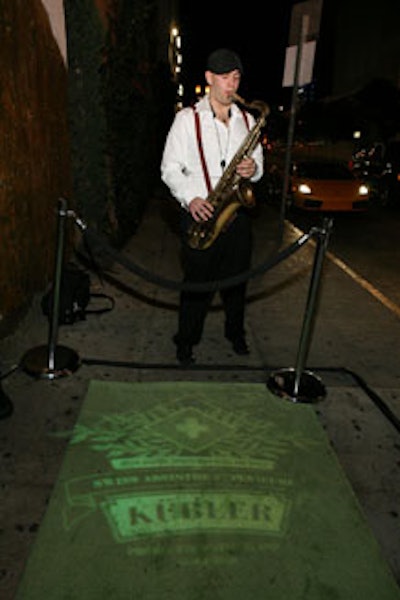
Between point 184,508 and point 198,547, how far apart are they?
0.24 metres

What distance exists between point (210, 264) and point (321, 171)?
9.57 metres

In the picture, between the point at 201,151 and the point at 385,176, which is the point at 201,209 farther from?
the point at 385,176

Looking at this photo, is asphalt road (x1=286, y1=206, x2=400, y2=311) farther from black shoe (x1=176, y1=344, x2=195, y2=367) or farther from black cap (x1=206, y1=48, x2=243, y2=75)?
black cap (x1=206, y1=48, x2=243, y2=75)

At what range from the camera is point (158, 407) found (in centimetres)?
337

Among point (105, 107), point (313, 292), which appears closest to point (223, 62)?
point (313, 292)

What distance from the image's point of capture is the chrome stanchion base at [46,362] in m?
3.66

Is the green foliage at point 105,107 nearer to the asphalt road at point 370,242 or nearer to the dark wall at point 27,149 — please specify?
the dark wall at point 27,149

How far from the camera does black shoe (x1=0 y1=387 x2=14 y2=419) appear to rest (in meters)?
3.13

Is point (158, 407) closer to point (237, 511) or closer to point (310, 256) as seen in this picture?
point (237, 511)

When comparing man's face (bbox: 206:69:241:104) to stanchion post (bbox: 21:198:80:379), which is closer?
man's face (bbox: 206:69:241:104)

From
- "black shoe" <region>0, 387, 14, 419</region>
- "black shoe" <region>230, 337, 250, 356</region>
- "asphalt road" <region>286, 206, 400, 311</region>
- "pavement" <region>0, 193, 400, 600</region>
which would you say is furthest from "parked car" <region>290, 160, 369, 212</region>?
"black shoe" <region>0, 387, 14, 419</region>

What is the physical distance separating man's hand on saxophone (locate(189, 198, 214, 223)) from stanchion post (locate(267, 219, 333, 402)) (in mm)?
756

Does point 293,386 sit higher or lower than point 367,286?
lower

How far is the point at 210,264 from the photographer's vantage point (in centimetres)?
387
